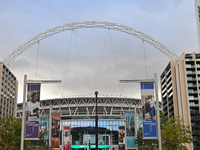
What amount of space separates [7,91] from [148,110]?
117384 millimetres

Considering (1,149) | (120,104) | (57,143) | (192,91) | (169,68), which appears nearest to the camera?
(1,149)

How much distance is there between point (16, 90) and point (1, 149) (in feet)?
359

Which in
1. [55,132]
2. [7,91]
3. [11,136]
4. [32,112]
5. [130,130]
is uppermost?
[7,91]

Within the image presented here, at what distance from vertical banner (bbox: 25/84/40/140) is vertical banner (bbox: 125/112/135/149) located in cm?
3588

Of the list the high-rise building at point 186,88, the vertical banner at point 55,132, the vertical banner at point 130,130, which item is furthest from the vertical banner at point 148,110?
the high-rise building at point 186,88

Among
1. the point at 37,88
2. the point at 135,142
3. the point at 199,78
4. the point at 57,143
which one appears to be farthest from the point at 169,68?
the point at 37,88

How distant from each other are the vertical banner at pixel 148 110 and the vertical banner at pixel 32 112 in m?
12.6

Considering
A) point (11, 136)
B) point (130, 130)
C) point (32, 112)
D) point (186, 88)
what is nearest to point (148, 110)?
point (32, 112)

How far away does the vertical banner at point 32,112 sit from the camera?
37.3 meters

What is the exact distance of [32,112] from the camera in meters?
37.6

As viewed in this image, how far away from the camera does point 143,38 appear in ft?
334

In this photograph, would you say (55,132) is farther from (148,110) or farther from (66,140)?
(148,110)

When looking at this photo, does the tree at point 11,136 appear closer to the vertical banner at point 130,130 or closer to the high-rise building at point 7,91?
the vertical banner at point 130,130

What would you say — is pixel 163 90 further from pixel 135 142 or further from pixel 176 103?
pixel 135 142
